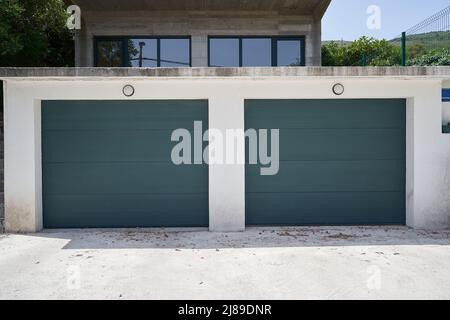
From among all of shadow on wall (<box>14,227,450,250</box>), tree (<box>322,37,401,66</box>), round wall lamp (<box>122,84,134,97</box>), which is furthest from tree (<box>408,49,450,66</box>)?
round wall lamp (<box>122,84,134,97</box>)

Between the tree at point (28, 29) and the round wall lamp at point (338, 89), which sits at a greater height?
the tree at point (28, 29)

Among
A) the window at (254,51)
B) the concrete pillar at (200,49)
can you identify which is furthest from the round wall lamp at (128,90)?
the window at (254,51)

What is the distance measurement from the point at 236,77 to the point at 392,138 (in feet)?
11.6

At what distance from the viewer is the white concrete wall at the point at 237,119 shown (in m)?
7.61

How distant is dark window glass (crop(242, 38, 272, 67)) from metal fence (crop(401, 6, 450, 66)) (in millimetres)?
4107

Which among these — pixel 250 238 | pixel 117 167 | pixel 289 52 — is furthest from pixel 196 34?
pixel 250 238

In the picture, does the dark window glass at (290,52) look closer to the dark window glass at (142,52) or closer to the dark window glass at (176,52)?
the dark window glass at (176,52)

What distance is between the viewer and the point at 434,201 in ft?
25.5

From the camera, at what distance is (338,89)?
7.84m

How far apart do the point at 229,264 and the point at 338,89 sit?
4.35 metres

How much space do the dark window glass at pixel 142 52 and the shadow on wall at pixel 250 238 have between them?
243 inches

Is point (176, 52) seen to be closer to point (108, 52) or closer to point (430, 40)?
point (108, 52)

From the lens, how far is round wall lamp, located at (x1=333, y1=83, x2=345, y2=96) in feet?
25.7

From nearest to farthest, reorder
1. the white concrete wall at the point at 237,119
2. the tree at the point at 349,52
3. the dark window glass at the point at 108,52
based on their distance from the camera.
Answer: the white concrete wall at the point at 237,119 < the dark window glass at the point at 108,52 < the tree at the point at 349,52
